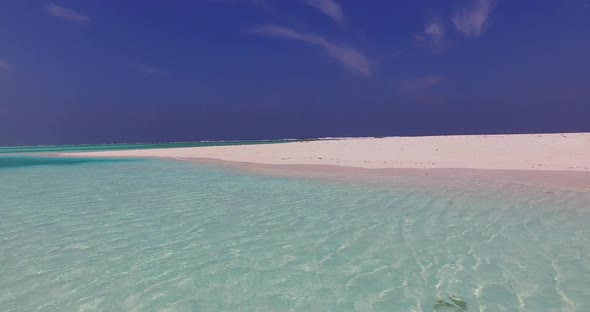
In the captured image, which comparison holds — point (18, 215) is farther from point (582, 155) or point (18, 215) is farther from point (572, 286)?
point (582, 155)

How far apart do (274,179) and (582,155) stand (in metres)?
18.6

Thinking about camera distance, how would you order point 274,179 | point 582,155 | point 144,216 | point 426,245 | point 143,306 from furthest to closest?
1. point 582,155
2. point 274,179
3. point 144,216
4. point 426,245
5. point 143,306

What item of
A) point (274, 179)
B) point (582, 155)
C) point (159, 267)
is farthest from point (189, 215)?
point (582, 155)

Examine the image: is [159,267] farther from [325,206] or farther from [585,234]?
[585,234]

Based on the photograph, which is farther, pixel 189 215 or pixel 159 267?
pixel 189 215

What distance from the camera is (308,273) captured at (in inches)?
197

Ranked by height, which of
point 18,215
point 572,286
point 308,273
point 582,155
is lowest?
point 18,215

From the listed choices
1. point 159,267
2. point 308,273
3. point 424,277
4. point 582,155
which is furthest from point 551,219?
point 582,155

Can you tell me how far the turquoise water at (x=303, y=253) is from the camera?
423cm

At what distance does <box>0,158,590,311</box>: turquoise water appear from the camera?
4.23 m

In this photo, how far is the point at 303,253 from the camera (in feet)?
19.3

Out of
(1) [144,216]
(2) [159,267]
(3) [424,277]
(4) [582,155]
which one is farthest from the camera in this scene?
(4) [582,155]

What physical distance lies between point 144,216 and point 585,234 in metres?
9.75

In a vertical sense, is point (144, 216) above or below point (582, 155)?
below
